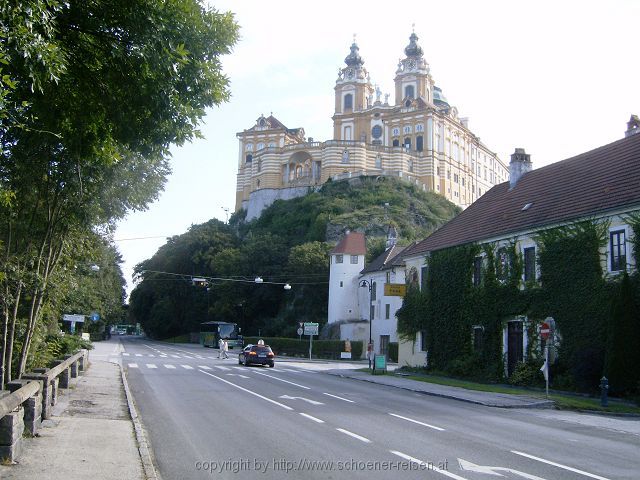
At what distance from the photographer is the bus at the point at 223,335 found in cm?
7350

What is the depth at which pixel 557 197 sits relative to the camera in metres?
28.8

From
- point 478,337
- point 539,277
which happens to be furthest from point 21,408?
point 478,337

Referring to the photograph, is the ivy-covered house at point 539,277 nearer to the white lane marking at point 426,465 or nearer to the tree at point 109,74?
the white lane marking at point 426,465

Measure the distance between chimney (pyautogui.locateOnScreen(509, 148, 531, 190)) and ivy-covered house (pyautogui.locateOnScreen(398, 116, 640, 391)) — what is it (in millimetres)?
58

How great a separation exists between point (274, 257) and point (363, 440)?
76437 mm

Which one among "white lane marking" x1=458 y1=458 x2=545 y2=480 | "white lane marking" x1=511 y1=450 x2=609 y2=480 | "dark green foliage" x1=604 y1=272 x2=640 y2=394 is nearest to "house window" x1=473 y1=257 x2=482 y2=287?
"dark green foliage" x1=604 y1=272 x2=640 y2=394

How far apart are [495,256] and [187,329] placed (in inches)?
3014

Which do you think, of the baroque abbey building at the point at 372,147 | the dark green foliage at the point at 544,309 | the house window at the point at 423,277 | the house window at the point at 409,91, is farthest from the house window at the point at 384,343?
the house window at the point at 409,91

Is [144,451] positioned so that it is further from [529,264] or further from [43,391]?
[529,264]

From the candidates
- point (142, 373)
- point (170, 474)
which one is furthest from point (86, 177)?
point (142, 373)

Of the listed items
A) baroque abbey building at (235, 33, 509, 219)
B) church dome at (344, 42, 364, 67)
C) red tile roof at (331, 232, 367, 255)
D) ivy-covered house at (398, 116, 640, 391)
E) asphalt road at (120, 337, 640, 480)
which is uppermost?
church dome at (344, 42, 364, 67)

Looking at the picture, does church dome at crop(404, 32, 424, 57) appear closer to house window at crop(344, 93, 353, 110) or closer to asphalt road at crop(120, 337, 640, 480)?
house window at crop(344, 93, 353, 110)

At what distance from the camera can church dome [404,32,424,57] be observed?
5074 inches

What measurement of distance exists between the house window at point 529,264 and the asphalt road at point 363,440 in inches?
393
